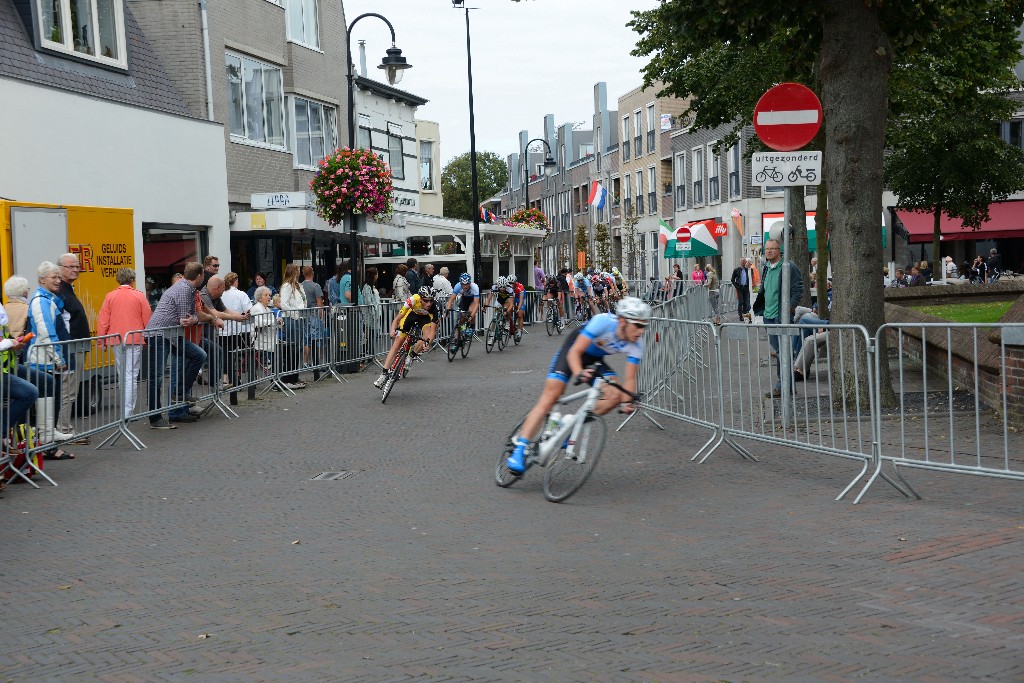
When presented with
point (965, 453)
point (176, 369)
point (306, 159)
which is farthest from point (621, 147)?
point (965, 453)

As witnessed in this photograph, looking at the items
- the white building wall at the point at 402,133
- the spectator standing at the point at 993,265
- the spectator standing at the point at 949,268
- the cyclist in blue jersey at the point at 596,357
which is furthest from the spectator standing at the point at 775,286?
the spectator standing at the point at 949,268

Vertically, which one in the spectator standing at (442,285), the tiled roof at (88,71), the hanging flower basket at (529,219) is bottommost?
the spectator standing at (442,285)

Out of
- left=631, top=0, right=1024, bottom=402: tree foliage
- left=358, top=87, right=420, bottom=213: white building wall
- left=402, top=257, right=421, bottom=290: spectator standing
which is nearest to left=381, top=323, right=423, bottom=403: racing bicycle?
left=631, top=0, right=1024, bottom=402: tree foliage

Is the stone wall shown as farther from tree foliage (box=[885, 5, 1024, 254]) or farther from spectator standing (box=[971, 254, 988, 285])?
spectator standing (box=[971, 254, 988, 285])

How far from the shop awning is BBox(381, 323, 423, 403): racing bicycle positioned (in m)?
34.2

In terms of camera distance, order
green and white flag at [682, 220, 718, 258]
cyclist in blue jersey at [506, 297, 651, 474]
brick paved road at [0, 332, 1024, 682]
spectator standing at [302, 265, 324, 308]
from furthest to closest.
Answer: green and white flag at [682, 220, 718, 258], spectator standing at [302, 265, 324, 308], cyclist in blue jersey at [506, 297, 651, 474], brick paved road at [0, 332, 1024, 682]

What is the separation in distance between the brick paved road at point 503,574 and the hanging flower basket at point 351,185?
39.3 ft

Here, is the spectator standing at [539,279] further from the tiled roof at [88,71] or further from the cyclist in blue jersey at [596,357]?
the cyclist in blue jersey at [596,357]

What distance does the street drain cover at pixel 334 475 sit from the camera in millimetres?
9750

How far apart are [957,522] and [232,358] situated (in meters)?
9.96

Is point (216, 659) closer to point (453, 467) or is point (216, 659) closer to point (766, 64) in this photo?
point (453, 467)

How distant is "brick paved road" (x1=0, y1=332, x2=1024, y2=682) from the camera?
16.3ft

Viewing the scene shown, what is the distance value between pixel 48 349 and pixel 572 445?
5.02 metres

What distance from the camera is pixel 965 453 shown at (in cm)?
786
